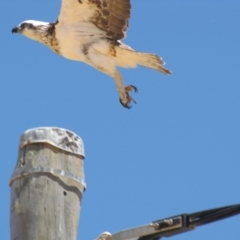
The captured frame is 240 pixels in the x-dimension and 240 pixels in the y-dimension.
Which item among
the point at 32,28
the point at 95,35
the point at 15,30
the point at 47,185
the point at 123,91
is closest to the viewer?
the point at 47,185

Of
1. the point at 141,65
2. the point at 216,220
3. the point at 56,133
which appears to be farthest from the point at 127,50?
the point at 216,220

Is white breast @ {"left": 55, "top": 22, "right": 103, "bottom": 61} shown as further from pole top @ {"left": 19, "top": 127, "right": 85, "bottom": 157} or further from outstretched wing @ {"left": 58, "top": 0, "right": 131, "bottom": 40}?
pole top @ {"left": 19, "top": 127, "right": 85, "bottom": 157}

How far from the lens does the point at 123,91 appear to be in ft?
28.8

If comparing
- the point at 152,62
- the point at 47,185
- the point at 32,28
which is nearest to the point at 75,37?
the point at 32,28

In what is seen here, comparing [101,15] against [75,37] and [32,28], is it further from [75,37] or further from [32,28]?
[32,28]

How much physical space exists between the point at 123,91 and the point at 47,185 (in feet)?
16.2

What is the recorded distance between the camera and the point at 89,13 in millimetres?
9352

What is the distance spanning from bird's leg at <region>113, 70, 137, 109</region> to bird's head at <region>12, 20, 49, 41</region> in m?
1.01

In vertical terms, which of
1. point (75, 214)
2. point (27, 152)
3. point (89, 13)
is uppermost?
point (89, 13)

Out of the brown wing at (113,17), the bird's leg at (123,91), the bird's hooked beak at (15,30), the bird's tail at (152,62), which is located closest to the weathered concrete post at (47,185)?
the bird's leg at (123,91)

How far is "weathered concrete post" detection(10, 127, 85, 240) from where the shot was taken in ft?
12.6

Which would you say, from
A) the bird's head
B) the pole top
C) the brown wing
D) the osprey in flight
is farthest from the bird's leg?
the pole top

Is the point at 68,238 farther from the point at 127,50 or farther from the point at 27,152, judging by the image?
the point at 127,50

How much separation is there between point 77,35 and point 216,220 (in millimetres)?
6037
